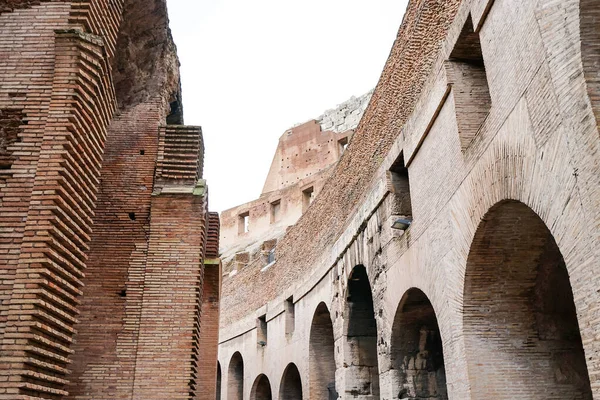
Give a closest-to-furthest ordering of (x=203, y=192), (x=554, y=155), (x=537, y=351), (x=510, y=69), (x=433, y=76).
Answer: (x=554, y=155)
(x=510, y=69)
(x=537, y=351)
(x=433, y=76)
(x=203, y=192)

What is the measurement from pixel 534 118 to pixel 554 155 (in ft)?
1.29

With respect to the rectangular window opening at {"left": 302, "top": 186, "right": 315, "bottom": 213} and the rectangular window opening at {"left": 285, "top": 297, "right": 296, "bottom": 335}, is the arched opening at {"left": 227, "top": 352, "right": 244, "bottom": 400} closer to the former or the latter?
the rectangular window opening at {"left": 285, "top": 297, "right": 296, "bottom": 335}

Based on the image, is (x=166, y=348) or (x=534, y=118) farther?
(x=166, y=348)

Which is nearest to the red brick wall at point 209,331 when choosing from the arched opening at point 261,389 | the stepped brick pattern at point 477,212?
the stepped brick pattern at point 477,212

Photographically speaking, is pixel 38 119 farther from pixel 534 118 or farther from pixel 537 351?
pixel 537 351

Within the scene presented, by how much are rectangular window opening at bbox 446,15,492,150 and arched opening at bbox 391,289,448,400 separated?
106 inches

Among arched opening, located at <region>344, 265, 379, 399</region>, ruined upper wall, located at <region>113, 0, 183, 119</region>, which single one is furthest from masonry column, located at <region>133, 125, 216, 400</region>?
arched opening, located at <region>344, 265, 379, 399</region>

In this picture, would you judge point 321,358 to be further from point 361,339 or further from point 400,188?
point 400,188

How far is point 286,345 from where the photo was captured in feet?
47.6

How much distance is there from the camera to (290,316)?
14602 millimetres

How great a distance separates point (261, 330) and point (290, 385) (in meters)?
2.37

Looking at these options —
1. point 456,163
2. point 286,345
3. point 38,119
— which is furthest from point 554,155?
point 286,345

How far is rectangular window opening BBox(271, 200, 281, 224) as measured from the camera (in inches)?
1279

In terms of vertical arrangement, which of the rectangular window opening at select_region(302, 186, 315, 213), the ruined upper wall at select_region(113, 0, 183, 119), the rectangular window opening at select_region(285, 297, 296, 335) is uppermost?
the rectangular window opening at select_region(302, 186, 315, 213)
